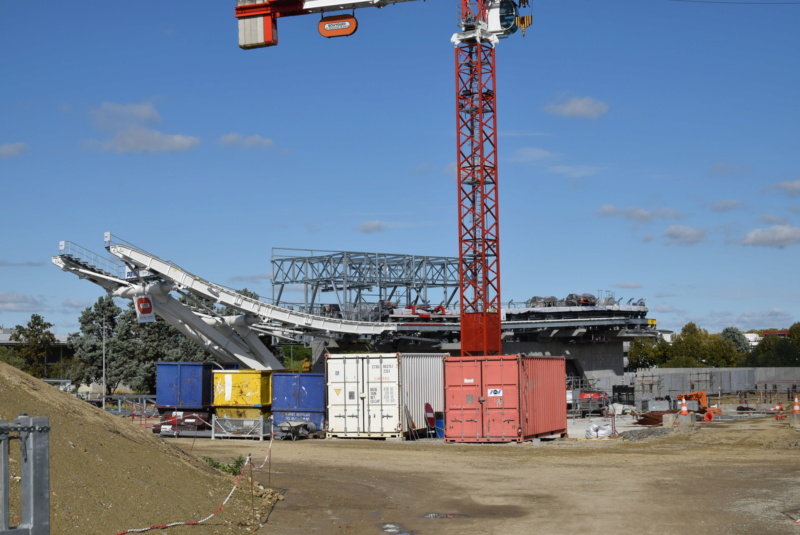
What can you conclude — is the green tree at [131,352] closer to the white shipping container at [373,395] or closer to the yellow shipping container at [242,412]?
the yellow shipping container at [242,412]

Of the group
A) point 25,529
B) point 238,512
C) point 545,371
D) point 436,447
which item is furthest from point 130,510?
point 545,371

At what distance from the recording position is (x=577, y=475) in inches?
876

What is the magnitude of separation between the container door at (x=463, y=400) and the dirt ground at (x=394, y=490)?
5415 mm

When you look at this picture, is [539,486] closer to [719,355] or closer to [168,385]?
[168,385]

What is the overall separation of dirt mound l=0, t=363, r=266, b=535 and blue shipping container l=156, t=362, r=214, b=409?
19.3 metres

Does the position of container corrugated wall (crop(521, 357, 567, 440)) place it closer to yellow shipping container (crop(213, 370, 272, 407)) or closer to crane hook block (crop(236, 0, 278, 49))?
yellow shipping container (crop(213, 370, 272, 407))

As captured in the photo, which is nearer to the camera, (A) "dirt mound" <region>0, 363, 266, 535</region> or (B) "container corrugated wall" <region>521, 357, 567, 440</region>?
(A) "dirt mound" <region>0, 363, 266, 535</region>

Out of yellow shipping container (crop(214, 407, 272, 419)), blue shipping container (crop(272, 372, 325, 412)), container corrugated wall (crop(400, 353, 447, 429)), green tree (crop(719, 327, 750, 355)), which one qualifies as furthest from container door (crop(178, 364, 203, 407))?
green tree (crop(719, 327, 750, 355))

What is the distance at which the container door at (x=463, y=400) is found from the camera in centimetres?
3253

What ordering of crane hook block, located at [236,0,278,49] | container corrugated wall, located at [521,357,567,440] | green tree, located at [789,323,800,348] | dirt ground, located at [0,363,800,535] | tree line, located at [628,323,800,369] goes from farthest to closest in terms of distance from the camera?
green tree, located at [789,323,800,348], tree line, located at [628,323,800,369], container corrugated wall, located at [521,357,567,440], crane hook block, located at [236,0,278,49], dirt ground, located at [0,363,800,535]

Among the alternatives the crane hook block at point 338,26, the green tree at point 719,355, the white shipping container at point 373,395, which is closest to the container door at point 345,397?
the white shipping container at point 373,395

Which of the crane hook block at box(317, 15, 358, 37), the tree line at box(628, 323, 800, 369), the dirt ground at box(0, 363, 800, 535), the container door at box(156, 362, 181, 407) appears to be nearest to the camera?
the dirt ground at box(0, 363, 800, 535)

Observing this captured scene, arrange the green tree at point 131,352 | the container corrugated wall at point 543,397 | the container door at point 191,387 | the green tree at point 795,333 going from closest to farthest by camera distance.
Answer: the container corrugated wall at point 543,397 → the container door at point 191,387 → the green tree at point 131,352 → the green tree at point 795,333

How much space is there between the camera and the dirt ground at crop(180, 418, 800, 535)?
15531 millimetres
